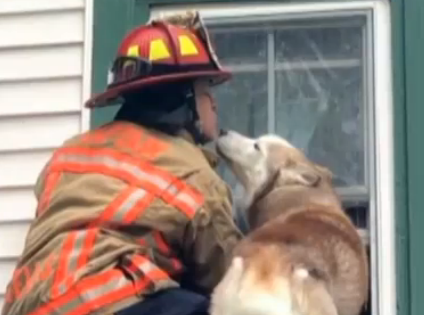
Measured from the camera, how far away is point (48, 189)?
4789mm

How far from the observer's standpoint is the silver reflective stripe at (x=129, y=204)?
4.64m

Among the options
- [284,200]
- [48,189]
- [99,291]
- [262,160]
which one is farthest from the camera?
[262,160]

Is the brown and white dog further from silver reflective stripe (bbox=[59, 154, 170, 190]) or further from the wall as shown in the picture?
the wall

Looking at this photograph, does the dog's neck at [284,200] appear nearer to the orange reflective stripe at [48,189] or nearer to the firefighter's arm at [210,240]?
the firefighter's arm at [210,240]

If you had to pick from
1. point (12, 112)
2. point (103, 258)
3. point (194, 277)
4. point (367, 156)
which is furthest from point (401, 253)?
point (12, 112)

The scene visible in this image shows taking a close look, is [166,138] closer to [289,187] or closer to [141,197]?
[141,197]

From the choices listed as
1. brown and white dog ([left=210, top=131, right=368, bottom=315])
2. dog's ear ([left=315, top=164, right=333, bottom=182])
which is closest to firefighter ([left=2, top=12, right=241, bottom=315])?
brown and white dog ([left=210, top=131, right=368, bottom=315])

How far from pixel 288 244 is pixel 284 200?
2.08 feet

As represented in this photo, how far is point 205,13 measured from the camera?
566cm

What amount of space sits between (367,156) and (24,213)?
1.24m

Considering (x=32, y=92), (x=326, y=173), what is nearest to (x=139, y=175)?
(x=326, y=173)

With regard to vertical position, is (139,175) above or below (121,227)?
above

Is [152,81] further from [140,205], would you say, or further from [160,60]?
[140,205]

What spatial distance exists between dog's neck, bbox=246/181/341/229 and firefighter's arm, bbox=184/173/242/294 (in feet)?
1.23
